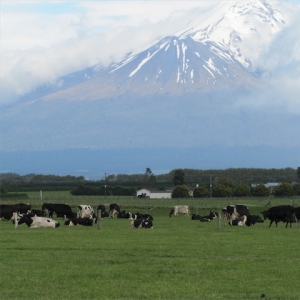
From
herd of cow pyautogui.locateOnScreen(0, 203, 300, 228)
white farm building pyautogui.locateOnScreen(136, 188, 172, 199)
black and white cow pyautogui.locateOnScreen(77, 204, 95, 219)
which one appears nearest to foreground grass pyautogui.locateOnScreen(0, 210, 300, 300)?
herd of cow pyautogui.locateOnScreen(0, 203, 300, 228)

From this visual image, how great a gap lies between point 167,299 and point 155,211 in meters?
43.1

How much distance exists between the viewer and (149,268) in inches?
582

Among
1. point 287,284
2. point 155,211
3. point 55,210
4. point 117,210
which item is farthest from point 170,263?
point 155,211

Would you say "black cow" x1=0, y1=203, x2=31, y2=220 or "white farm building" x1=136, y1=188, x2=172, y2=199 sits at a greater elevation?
"white farm building" x1=136, y1=188, x2=172, y2=199

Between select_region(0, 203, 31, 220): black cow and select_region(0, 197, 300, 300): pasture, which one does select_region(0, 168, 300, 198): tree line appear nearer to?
select_region(0, 203, 31, 220): black cow

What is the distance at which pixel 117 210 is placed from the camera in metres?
48.1

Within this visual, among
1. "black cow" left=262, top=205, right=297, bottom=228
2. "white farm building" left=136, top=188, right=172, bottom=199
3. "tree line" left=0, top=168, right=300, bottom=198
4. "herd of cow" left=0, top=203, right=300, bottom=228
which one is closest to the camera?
"herd of cow" left=0, top=203, right=300, bottom=228

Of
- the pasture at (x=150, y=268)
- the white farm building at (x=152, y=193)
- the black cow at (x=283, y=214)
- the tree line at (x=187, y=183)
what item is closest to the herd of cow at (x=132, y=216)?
the black cow at (x=283, y=214)

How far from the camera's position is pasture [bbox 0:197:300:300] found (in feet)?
39.7

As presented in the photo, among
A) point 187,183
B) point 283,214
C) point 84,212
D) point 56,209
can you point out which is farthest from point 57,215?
point 187,183

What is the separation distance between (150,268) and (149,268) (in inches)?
0.8

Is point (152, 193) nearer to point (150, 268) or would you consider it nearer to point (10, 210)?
point (10, 210)

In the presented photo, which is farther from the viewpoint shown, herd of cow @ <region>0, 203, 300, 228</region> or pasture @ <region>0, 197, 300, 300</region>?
herd of cow @ <region>0, 203, 300, 228</region>

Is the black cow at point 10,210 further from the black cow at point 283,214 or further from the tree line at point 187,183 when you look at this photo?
the tree line at point 187,183
